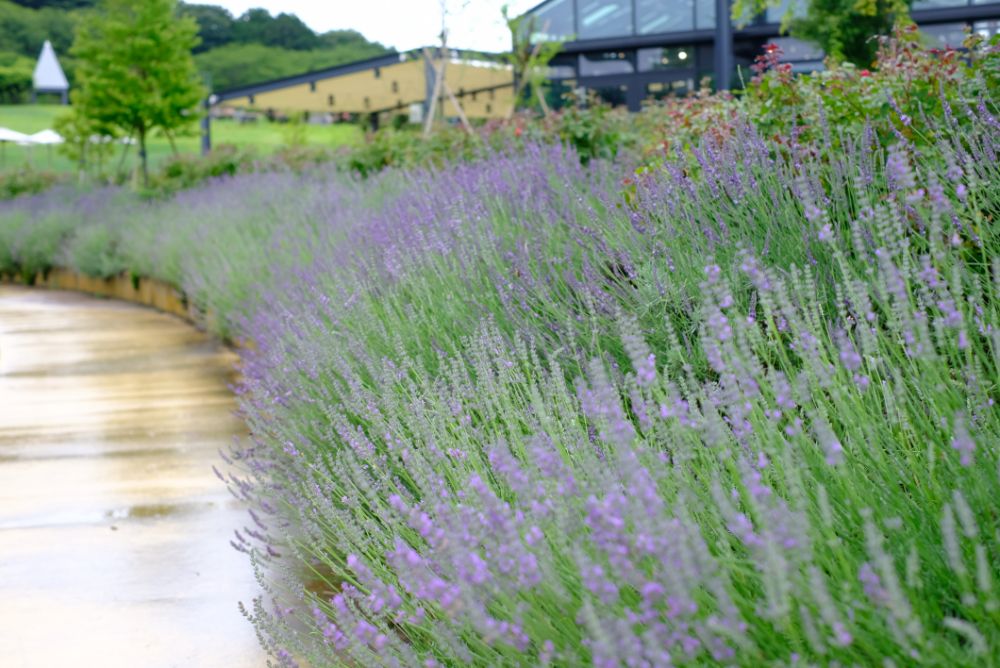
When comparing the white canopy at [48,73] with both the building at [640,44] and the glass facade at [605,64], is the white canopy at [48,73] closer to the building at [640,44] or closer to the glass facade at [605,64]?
the glass facade at [605,64]

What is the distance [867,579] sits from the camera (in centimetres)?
120

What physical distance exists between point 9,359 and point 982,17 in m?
20.5

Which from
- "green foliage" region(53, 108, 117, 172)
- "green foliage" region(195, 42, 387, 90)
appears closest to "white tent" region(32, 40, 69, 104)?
"green foliage" region(195, 42, 387, 90)

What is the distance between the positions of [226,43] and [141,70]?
6459 cm

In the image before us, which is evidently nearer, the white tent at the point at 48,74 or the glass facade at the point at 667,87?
the glass facade at the point at 667,87

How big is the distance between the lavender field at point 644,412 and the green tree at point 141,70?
13681 mm

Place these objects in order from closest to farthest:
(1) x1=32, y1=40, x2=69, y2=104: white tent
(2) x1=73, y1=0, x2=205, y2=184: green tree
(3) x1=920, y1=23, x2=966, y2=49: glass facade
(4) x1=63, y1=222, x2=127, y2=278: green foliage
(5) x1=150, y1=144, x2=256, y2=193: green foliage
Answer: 1. (4) x1=63, y1=222, x2=127, y2=278: green foliage
2. (5) x1=150, y1=144, x2=256, y2=193: green foliage
3. (2) x1=73, y1=0, x2=205, y2=184: green tree
4. (3) x1=920, y1=23, x2=966, y2=49: glass facade
5. (1) x1=32, y1=40, x2=69, y2=104: white tent

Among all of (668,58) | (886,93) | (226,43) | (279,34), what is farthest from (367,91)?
(226,43)

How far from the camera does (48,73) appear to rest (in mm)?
82562

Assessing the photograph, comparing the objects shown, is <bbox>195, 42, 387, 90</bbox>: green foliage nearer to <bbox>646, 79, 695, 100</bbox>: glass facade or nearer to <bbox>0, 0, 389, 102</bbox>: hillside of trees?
<bbox>0, 0, 389, 102</bbox>: hillside of trees

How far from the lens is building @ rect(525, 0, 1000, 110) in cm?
2427

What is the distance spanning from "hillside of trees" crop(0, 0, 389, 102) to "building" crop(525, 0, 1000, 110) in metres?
44.0

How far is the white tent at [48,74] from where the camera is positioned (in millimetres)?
Result: 81062

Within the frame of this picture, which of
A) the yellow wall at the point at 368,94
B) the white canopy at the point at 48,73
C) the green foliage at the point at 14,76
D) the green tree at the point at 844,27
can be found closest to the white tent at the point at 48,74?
the white canopy at the point at 48,73
